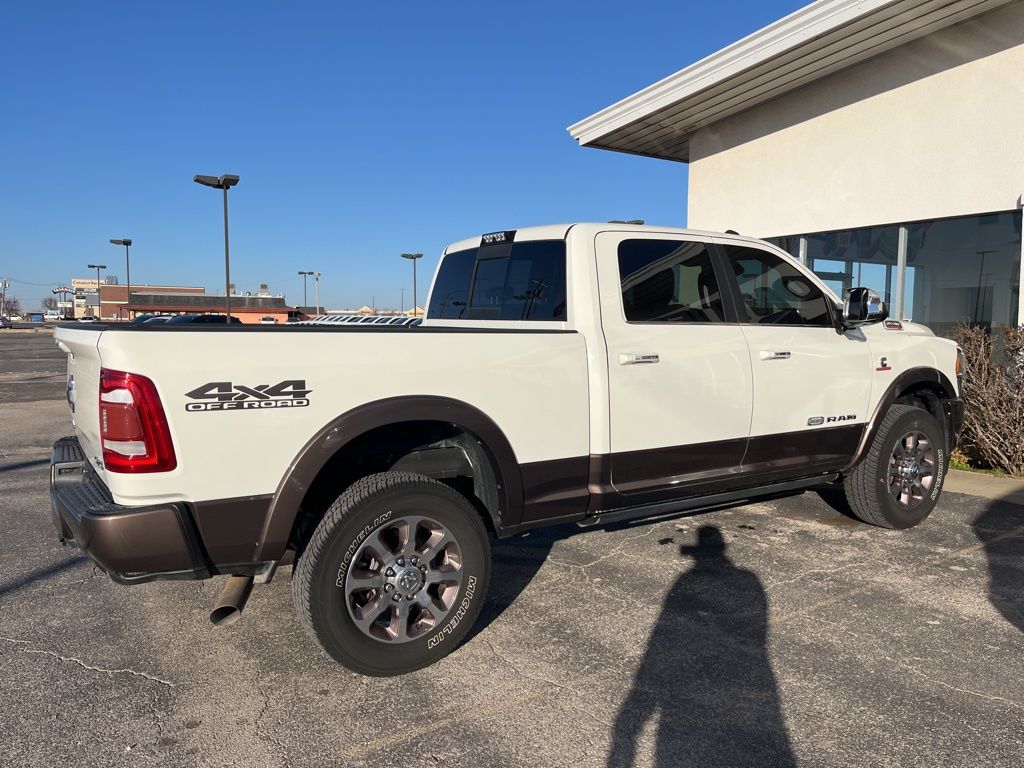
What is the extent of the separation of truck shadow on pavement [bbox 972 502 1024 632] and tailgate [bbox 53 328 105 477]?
14.0ft

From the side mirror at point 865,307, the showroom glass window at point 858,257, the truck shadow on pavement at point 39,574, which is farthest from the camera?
the showroom glass window at point 858,257

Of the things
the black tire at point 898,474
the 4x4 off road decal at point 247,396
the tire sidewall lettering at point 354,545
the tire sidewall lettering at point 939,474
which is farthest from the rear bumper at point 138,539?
the tire sidewall lettering at point 939,474

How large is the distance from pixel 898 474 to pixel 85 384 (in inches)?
195

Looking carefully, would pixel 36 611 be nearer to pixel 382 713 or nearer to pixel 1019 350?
pixel 382 713

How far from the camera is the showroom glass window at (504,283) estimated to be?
3.95 metres

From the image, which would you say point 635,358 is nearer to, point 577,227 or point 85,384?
point 577,227

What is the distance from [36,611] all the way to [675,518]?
4.03 metres

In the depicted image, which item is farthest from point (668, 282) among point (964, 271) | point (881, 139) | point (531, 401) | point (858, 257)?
point (858, 257)

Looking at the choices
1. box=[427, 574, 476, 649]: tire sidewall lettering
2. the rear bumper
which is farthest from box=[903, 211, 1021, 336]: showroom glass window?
the rear bumper

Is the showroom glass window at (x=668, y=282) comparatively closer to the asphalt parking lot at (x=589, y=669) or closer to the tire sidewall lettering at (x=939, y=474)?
the asphalt parking lot at (x=589, y=669)

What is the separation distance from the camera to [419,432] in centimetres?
340

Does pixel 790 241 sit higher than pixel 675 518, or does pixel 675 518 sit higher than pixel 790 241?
pixel 790 241

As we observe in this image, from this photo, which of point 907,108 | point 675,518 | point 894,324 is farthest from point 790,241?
point 675,518

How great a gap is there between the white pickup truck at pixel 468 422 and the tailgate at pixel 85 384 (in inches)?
0.9
